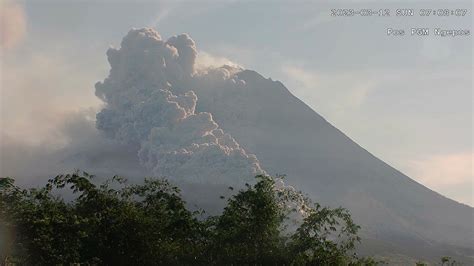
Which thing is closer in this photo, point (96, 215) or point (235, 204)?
point (96, 215)

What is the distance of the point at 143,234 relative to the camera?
30219mm

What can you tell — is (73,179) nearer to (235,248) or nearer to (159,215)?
(159,215)

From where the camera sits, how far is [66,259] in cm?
2694

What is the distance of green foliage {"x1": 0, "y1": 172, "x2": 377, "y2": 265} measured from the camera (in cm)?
2717

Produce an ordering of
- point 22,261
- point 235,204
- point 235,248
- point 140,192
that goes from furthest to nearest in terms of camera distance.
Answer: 1. point 140,192
2. point 235,204
3. point 235,248
4. point 22,261

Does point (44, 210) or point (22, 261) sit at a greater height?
point (44, 210)

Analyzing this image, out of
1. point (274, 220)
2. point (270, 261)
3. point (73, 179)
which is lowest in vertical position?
point (270, 261)

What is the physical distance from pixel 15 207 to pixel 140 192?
9969 millimetres

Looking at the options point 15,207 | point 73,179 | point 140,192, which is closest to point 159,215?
point 140,192

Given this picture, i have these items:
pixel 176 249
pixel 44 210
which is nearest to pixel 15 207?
pixel 44 210

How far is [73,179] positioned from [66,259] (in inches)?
189

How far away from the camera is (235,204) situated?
3294 centimetres

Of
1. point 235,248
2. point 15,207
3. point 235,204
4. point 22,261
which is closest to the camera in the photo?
point 22,261

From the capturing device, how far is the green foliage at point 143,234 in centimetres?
2717
